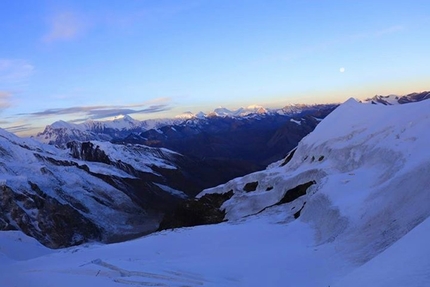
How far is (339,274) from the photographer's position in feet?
57.9

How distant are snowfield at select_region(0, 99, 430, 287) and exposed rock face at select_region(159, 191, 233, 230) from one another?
18275mm

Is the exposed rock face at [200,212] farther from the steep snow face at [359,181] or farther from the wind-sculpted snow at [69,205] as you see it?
the wind-sculpted snow at [69,205]

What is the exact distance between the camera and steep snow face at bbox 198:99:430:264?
2150cm

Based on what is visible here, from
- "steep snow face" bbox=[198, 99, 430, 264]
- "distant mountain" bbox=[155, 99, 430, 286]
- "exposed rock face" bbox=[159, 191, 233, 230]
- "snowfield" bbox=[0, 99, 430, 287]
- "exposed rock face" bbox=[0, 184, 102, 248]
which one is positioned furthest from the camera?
"exposed rock face" bbox=[0, 184, 102, 248]

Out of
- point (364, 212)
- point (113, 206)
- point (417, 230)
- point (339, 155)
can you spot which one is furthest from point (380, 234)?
point (113, 206)

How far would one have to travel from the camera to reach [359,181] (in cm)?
3328

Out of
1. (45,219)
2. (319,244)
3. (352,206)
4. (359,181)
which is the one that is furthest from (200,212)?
(45,219)

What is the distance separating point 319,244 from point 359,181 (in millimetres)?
11043

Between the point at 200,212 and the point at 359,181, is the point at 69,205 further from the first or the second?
the point at 359,181

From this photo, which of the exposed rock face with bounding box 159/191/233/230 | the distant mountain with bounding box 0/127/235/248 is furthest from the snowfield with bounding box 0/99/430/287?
the distant mountain with bounding box 0/127/235/248

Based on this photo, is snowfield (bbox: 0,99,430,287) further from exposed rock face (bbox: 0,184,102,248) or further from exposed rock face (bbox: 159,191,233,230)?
exposed rock face (bbox: 0,184,102,248)

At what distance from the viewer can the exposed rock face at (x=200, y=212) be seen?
197 ft

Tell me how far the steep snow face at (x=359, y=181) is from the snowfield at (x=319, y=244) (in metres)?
0.11

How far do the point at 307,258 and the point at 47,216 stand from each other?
136m
